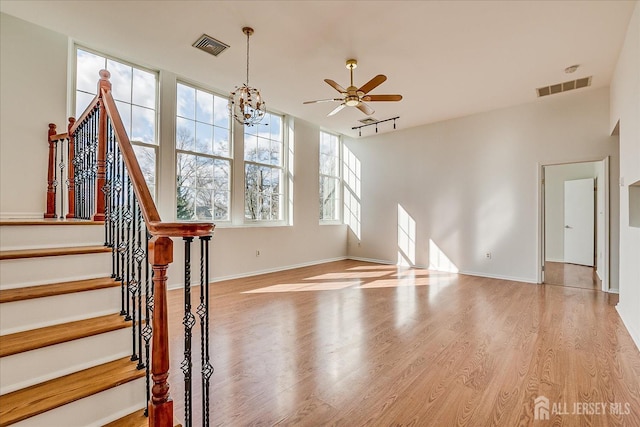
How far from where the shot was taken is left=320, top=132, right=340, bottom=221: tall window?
25.4 feet

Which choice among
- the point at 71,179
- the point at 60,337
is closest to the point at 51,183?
the point at 71,179

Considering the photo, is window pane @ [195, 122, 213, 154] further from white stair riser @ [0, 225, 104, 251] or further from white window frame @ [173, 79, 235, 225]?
white stair riser @ [0, 225, 104, 251]

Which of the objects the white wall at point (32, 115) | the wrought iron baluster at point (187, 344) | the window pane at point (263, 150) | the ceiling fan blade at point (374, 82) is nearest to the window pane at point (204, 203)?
the white wall at point (32, 115)

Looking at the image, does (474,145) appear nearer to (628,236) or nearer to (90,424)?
(628,236)

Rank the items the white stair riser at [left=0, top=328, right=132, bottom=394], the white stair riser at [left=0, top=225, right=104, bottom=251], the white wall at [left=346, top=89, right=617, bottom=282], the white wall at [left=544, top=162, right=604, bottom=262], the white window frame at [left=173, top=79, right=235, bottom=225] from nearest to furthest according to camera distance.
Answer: the white stair riser at [left=0, top=328, right=132, bottom=394], the white stair riser at [left=0, top=225, right=104, bottom=251], the white window frame at [left=173, top=79, right=235, bottom=225], the white wall at [left=346, top=89, right=617, bottom=282], the white wall at [left=544, top=162, right=604, bottom=262]

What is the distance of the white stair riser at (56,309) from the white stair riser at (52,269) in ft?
0.70

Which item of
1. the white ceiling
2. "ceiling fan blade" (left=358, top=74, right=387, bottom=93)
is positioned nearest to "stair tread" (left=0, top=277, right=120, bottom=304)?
the white ceiling

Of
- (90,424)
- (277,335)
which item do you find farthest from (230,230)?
(90,424)

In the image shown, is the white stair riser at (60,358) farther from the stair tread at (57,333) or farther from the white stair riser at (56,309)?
the white stair riser at (56,309)

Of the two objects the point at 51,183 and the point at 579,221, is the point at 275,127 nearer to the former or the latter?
the point at 51,183

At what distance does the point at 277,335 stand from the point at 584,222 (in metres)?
7.56

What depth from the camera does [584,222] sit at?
6.86 metres

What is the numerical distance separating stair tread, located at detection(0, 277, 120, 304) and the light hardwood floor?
34.8 inches

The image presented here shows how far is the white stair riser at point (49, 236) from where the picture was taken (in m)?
1.80
